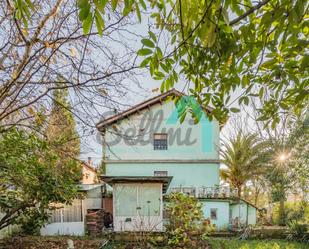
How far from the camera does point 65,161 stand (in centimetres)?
511

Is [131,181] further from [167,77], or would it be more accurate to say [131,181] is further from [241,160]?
[167,77]

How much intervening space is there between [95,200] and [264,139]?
1048 centimetres

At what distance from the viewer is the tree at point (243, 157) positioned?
1766 centimetres

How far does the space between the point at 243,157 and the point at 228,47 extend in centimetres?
1710

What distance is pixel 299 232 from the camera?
12062mm

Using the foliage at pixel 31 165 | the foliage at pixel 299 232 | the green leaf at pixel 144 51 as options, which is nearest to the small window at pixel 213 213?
the foliage at pixel 299 232

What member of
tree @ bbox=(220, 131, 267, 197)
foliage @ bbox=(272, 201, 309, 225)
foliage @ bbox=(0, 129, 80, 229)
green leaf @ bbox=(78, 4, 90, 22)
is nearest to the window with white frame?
foliage @ bbox=(0, 129, 80, 229)

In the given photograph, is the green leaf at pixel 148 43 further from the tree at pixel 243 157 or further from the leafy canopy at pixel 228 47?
the tree at pixel 243 157

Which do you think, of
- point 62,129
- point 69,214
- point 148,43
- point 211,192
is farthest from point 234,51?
point 211,192

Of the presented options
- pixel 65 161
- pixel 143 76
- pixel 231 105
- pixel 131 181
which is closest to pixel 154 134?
pixel 131 181

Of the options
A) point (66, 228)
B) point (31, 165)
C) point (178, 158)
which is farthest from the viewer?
point (178, 158)

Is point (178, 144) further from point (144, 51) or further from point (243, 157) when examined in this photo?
point (144, 51)

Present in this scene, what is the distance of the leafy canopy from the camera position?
5.08ft

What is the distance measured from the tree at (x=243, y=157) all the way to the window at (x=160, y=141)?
12.8ft
